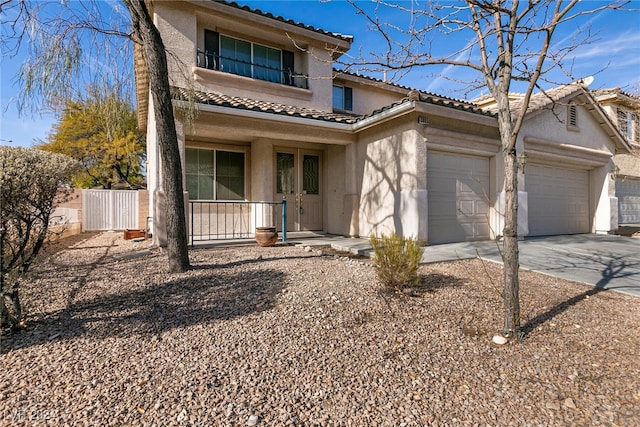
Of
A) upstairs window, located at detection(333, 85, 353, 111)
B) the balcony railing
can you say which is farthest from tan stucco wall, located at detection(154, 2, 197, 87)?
upstairs window, located at detection(333, 85, 353, 111)

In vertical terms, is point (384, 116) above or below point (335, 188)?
above

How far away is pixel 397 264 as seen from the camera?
4113mm

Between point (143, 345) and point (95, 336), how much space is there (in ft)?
1.83

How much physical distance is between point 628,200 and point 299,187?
15195 mm

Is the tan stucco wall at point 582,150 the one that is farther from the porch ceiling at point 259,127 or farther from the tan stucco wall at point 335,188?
the porch ceiling at point 259,127

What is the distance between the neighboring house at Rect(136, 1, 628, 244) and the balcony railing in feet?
0.12

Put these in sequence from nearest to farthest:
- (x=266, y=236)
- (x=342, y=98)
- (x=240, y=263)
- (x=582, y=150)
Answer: (x=240, y=263), (x=266, y=236), (x=582, y=150), (x=342, y=98)

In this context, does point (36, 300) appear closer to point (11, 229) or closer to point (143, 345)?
point (11, 229)

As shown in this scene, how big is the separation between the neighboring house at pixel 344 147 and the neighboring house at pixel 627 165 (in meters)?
3.38

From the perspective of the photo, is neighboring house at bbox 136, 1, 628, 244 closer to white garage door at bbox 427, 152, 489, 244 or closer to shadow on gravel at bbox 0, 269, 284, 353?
white garage door at bbox 427, 152, 489, 244

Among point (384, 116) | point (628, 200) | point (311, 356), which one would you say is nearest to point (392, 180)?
point (384, 116)

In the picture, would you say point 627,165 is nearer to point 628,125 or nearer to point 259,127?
point 628,125

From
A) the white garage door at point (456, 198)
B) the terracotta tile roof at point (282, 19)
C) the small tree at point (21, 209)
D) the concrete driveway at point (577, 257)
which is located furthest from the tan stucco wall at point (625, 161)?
the small tree at point (21, 209)

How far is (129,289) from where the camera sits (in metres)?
4.19
